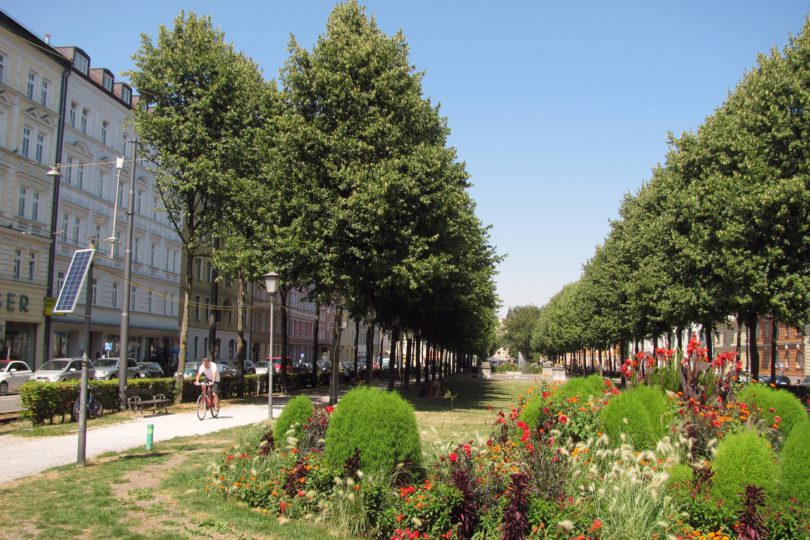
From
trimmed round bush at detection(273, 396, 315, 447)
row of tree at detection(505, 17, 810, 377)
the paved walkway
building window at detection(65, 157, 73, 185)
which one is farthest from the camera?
building window at detection(65, 157, 73, 185)

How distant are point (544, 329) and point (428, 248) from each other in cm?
7526

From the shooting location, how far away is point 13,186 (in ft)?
114

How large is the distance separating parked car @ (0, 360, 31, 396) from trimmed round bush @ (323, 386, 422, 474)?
90.7 ft

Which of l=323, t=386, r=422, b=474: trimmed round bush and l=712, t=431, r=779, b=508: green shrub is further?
l=323, t=386, r=422, b=474: trimmed round bush

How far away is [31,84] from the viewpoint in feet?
120

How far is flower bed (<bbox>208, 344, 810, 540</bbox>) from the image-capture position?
5.77 m

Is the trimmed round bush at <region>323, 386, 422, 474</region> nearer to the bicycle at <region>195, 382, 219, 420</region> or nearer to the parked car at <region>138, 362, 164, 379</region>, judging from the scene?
the bicycle at <region>195, 382, 219, 420</region>

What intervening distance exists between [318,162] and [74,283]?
38.6ft

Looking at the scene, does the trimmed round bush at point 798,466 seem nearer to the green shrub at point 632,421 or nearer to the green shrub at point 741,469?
the green shrub at point 741,469

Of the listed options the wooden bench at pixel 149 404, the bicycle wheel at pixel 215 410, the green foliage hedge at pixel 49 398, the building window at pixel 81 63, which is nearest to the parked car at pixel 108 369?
the wooden bench at pixel 149 404

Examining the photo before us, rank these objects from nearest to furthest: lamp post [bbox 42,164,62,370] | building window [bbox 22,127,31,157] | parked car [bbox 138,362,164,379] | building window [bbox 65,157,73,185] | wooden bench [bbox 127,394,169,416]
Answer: wooden bench [bbox 127,394,169,416]
building window [bbox 22,127,31,157]
lamp post [bbox 42,164,62,370]
parked car [bbox 138,362,164,379]
building window [bbox 65,157,73,185]

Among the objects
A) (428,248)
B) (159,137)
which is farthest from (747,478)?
(159,137)

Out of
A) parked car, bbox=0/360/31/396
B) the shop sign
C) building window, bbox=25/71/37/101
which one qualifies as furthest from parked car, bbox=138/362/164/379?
building window, bbox=25/71/37/101

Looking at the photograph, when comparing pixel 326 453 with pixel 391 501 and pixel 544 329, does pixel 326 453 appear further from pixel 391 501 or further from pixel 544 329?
pixel 544 329
